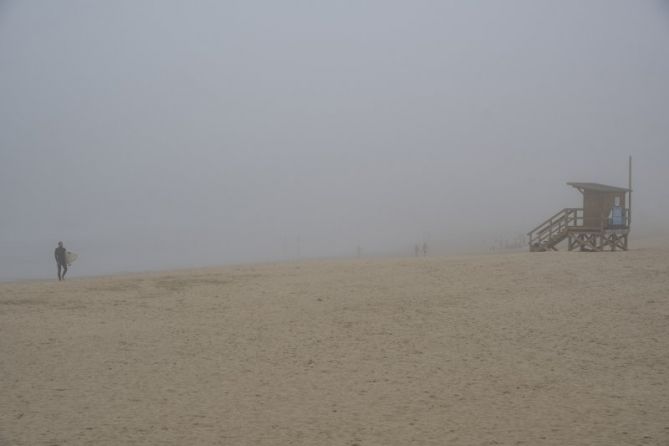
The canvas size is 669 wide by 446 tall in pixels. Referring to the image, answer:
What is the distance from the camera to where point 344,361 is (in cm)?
1096

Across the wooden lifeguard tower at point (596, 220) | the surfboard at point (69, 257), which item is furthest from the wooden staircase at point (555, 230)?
the surfboard at point (69, 257)

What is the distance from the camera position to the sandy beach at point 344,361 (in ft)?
25.4

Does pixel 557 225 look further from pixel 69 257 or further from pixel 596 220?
pixel 69 257

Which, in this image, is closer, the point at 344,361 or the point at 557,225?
the point at 344,361

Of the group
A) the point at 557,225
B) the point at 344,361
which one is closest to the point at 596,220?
the point at 557,225

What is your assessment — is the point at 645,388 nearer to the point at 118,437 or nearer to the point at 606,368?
the point at 606,368

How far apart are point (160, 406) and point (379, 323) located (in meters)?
6.17

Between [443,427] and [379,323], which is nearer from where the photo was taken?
[443,427]

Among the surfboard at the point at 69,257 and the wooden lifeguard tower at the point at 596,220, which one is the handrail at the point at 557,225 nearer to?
the wooden lifeguard tower at the point at 596,220

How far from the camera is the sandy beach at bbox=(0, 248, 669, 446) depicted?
7.75 m

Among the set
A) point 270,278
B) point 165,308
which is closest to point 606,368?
point 165,308

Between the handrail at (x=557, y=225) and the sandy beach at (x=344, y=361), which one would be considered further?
the handrail at (x=557, y=225)

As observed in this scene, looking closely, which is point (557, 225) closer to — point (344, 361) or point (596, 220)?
point (596, 220)

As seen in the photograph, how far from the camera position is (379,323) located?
1366 cm
